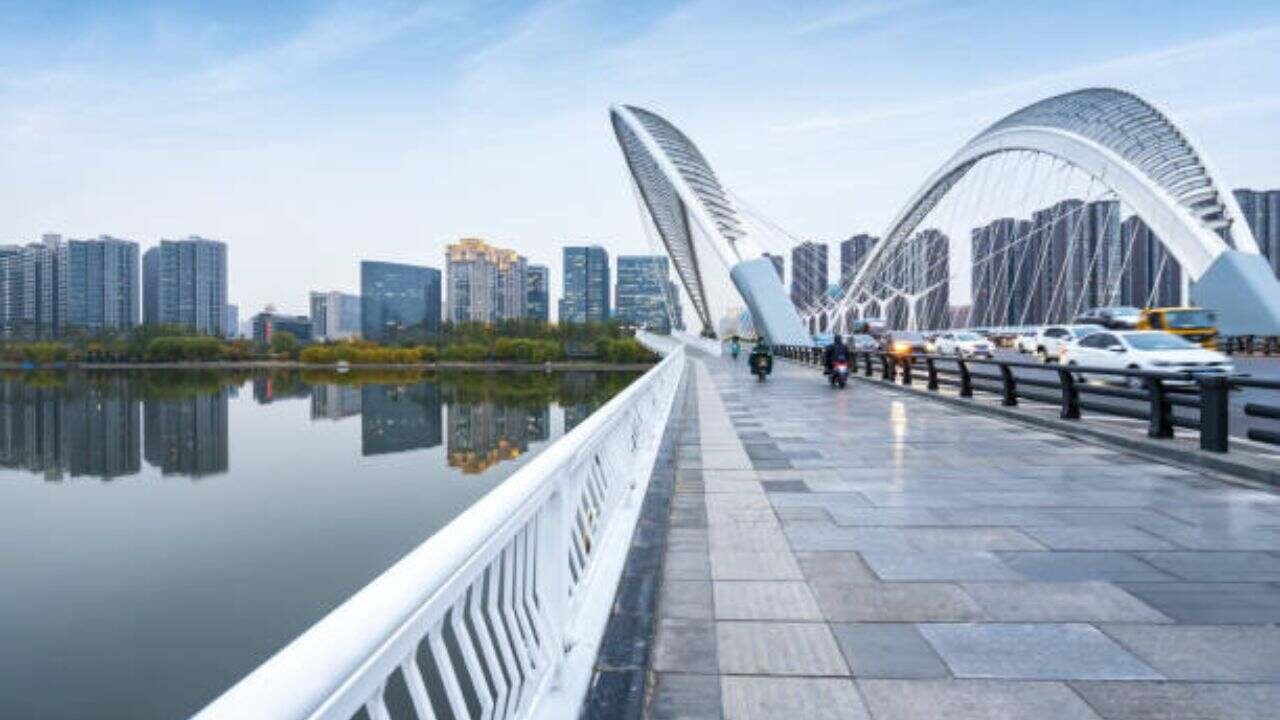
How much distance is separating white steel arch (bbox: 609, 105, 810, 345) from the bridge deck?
4272 cm

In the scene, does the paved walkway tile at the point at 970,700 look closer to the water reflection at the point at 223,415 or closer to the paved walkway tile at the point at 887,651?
the paved walkway tile at the point at 887,651

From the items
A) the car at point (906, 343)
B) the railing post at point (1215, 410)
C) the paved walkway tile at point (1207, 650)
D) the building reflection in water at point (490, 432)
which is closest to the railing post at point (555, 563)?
the paved walkway tile at point (1207, 650)

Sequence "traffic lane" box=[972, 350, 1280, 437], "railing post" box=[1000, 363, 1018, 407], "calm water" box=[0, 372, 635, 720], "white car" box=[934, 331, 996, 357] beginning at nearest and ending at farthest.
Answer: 1. "traffic lane" box=[972, 350, 1280, 437]
2. "railing post" box=[1000, 363, 1018, 407]
3. "calm water" box=[0, 372, 635, 720]
4. "white car" box=[934, 331, 996, 357]

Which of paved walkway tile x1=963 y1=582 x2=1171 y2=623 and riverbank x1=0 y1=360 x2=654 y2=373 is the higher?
paved walkway tile x1=963 y1=582 x2=1171 y2=623

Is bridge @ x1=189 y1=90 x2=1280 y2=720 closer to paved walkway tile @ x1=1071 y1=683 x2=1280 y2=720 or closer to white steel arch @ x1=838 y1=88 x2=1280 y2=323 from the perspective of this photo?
paved walkway tile @ x1=1071 y1=683 x2=1280 y2=720

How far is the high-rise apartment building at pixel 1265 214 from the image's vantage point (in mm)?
95312

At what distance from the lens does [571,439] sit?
3.93 meters

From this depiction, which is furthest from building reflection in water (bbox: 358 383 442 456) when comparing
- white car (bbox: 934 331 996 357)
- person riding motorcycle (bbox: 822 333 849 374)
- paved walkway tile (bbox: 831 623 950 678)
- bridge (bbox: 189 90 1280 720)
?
paved walkway tile (bbox: 831 623 950 678)

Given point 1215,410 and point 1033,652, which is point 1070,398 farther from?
point 1033,652

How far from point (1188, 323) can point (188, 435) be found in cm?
7915

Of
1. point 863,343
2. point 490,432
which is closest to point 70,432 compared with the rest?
point 490,432

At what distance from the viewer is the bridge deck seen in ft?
11.6

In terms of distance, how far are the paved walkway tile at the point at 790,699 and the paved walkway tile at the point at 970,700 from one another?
3.1 inches

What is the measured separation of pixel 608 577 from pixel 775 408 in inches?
562
